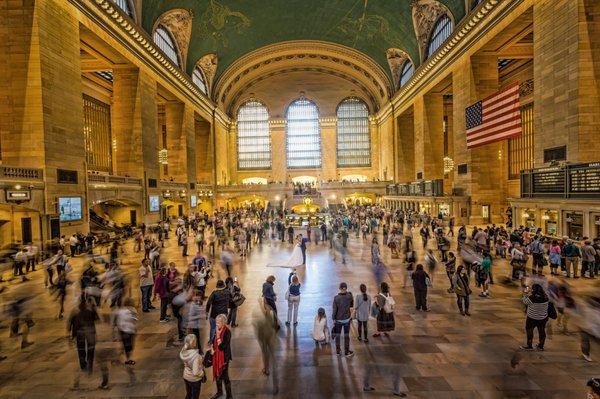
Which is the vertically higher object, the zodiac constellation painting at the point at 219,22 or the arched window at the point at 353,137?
the zodiac constellation painting at the point at 219,22

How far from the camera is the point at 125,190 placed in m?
20.1

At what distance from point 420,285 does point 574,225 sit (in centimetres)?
894

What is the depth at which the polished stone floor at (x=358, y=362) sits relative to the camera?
14.9 feet

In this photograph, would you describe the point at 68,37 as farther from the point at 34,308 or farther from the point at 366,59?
the point at 366,59

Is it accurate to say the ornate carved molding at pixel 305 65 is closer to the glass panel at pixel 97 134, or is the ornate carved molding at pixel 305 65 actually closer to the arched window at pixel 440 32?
the arched window at pixel 440 32

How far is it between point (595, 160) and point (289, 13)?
2705 centimetres

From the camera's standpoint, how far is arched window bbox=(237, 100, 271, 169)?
47375 millimetres

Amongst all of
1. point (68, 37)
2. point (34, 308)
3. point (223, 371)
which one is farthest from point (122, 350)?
point (68, 37)

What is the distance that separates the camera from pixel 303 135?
47719 mm

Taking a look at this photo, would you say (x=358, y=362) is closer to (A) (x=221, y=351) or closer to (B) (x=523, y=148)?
(A) (x=221, y=351)

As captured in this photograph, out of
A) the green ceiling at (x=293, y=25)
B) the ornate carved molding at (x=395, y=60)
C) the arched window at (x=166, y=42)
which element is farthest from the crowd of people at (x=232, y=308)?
the ornate carved molding at (x=395, y=60)

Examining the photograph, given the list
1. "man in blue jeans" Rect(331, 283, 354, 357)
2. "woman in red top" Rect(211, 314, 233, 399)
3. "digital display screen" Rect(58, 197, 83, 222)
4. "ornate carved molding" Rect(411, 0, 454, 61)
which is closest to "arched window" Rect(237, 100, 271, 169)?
"ornate carved molding" Rect(411, 0, 454, 61)

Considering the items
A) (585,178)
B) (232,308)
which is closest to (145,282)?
(232,308)

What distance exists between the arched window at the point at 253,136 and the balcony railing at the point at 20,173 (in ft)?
114
